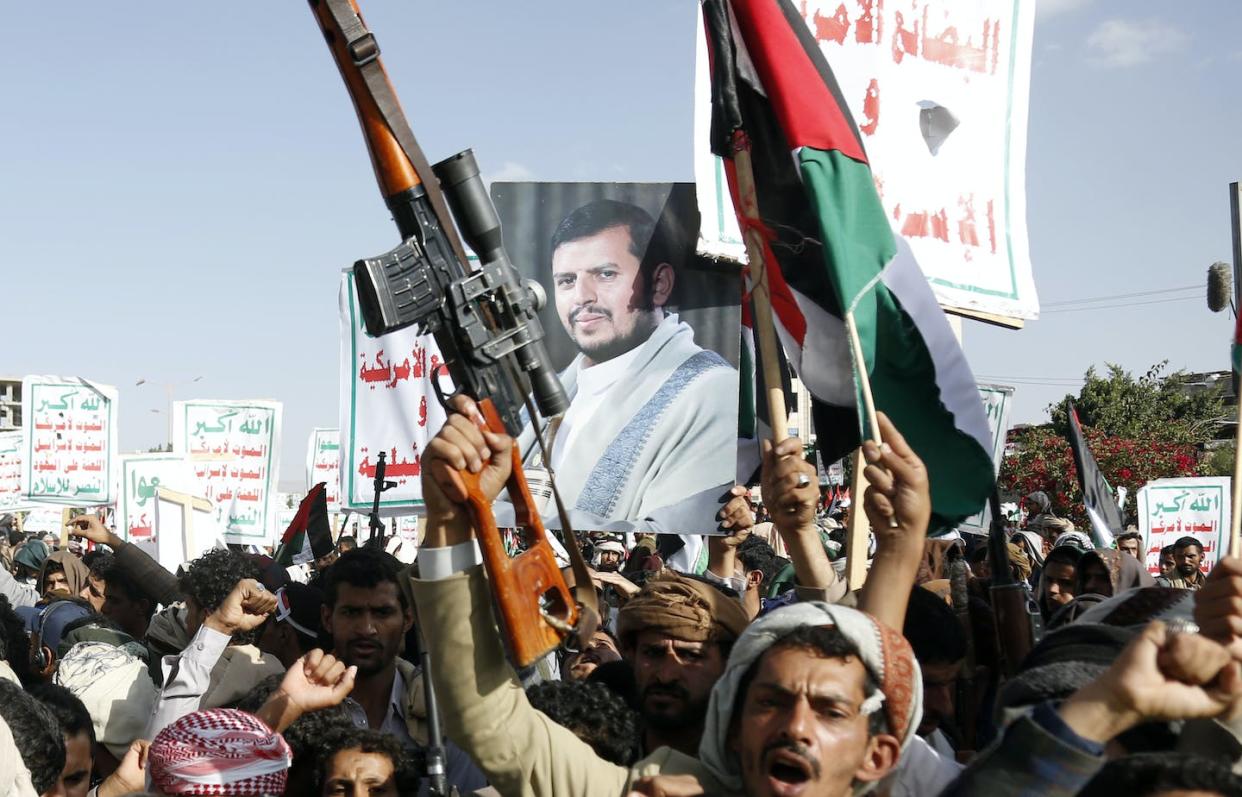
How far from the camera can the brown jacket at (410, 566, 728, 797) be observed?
2346 millimetres

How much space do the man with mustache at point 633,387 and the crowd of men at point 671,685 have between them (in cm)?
28

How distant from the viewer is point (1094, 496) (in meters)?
10.0

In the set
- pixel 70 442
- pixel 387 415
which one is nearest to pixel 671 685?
pixel 387 415

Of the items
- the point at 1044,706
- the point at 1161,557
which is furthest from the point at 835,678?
the point at 1161,557

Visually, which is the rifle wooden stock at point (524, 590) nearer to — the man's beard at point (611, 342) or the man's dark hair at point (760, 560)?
the man's beard at point (611, 342)

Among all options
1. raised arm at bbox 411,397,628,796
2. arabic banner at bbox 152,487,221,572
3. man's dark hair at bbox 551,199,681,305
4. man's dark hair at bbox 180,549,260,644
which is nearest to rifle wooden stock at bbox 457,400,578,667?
raised arm at bbox 411,397,628,796

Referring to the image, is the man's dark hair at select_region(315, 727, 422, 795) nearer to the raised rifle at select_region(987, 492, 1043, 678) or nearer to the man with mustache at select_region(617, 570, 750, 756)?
the man with mustache at select_region(617, 570, 750, 756)

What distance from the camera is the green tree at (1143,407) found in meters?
29.0

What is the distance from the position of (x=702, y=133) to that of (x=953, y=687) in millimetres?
2588

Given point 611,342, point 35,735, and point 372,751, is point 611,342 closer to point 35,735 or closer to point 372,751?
point 372,751

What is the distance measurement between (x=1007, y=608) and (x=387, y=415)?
439 centimetres

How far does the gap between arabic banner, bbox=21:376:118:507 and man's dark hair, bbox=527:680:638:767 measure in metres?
10.9

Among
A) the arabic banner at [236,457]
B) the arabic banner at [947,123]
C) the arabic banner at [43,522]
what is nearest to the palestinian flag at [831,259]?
the arabic banner at [947,123]

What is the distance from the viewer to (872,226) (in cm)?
377
